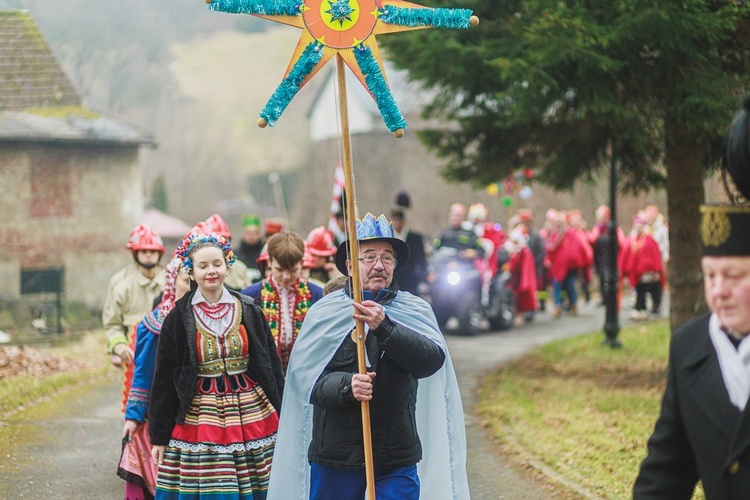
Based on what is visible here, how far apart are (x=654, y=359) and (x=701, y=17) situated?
6142mm

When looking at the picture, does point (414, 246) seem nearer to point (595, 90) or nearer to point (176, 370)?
point (595, 90)

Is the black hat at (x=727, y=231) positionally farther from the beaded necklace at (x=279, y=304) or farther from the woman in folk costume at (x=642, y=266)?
the woman in folk costume at (x=642, y=266)

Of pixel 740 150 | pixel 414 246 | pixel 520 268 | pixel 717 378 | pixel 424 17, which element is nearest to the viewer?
pixel 740 150

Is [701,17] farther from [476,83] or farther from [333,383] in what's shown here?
[333,383]

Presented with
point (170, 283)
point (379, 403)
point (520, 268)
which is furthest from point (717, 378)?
point (520, 268)

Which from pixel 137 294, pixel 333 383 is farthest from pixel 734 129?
pixel 137 294

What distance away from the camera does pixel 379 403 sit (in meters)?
5.01

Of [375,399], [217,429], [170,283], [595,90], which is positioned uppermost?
[595,90]

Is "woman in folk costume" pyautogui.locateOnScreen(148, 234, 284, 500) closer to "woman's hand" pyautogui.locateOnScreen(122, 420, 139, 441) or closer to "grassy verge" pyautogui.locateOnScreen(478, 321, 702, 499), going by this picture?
"woman's hand" pyautogui.locateOnScreen(122, 420, 139, 441)

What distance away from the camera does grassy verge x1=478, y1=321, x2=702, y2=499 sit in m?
8.48

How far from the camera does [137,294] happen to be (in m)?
8.50

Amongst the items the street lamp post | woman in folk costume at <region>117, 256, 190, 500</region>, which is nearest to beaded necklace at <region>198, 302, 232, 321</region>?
woman in folk costume at <region>117, 256, 190, 500</region>

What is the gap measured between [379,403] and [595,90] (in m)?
5.69

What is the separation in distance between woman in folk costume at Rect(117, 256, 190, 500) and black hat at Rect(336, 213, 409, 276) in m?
1.43
